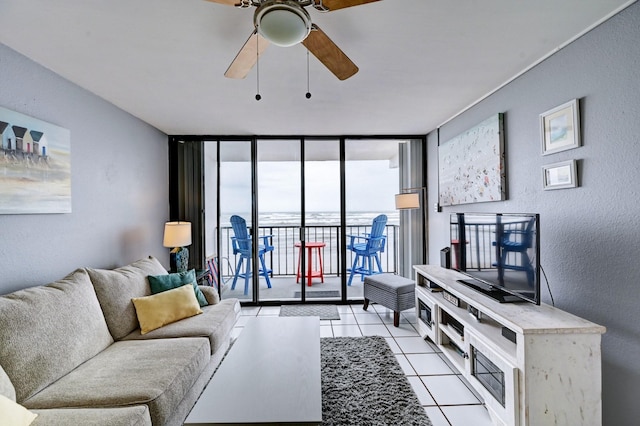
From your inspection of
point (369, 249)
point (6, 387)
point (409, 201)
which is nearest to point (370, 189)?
point (409, 201)

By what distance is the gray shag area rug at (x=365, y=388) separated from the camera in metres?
1.96

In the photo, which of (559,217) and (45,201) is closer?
(559,217)

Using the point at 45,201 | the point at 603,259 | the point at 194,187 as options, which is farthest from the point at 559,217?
the point at 194,187

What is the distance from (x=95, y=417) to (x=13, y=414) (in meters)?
0.29

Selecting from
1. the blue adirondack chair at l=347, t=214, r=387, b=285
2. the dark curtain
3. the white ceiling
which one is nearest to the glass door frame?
the dark curtain

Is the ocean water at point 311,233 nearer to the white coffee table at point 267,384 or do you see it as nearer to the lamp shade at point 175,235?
the lamp shade at point 175,235

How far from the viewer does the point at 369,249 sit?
183 inches

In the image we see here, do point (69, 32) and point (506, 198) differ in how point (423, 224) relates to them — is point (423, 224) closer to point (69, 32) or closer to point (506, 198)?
point (506, 198)

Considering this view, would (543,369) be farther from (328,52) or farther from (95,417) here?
(95,417)

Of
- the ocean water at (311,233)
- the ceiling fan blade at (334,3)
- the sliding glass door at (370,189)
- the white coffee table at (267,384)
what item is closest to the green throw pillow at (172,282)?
the white coffee table at (267,384)

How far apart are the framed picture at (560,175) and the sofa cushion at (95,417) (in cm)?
276

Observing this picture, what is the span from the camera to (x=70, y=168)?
245 cm

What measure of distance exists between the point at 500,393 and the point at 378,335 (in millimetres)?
1517

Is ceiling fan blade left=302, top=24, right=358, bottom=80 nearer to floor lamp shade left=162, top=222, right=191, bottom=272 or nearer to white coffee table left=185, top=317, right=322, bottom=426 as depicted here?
white coffee table left=185, top=317, right=322, bottom=426
